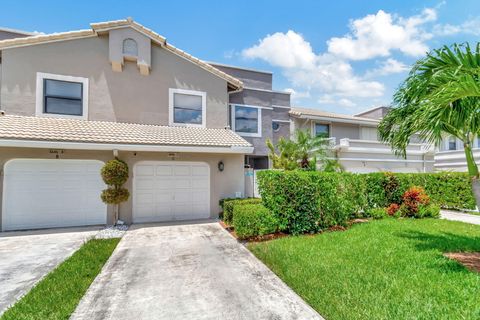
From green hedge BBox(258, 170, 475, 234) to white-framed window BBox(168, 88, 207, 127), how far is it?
5744 millimetres

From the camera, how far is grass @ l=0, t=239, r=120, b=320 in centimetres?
386

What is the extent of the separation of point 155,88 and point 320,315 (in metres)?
11.8

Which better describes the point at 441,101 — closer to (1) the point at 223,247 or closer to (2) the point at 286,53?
(1) the point at 223,247

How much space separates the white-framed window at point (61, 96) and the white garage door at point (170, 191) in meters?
4.02

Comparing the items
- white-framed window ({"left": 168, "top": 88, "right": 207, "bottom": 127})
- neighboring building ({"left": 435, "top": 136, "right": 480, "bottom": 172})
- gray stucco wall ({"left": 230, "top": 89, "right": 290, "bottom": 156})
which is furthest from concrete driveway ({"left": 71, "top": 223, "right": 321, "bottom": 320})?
neighboring building ({"left": 435, "top": 136, "right": 480, "bottom": 172})

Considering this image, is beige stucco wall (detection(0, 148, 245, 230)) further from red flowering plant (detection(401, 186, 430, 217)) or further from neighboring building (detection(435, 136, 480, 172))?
neighboring building (detection(435, 136, 480, 172))

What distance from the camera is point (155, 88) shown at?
1191 cm

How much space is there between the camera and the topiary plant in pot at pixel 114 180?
9.36 meters

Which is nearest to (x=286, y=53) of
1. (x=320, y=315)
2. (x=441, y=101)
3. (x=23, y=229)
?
(x=441, y=101)

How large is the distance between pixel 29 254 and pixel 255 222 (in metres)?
6.84

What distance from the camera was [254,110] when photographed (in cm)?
1523

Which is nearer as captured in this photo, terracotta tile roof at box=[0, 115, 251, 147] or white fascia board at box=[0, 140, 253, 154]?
white fascia board at box=[0, 140, 253, 154]

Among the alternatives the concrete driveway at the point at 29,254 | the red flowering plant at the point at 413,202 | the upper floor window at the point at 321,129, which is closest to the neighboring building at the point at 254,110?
the upper floor window at the point at 321,129

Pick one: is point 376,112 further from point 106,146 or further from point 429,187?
point 106,146
